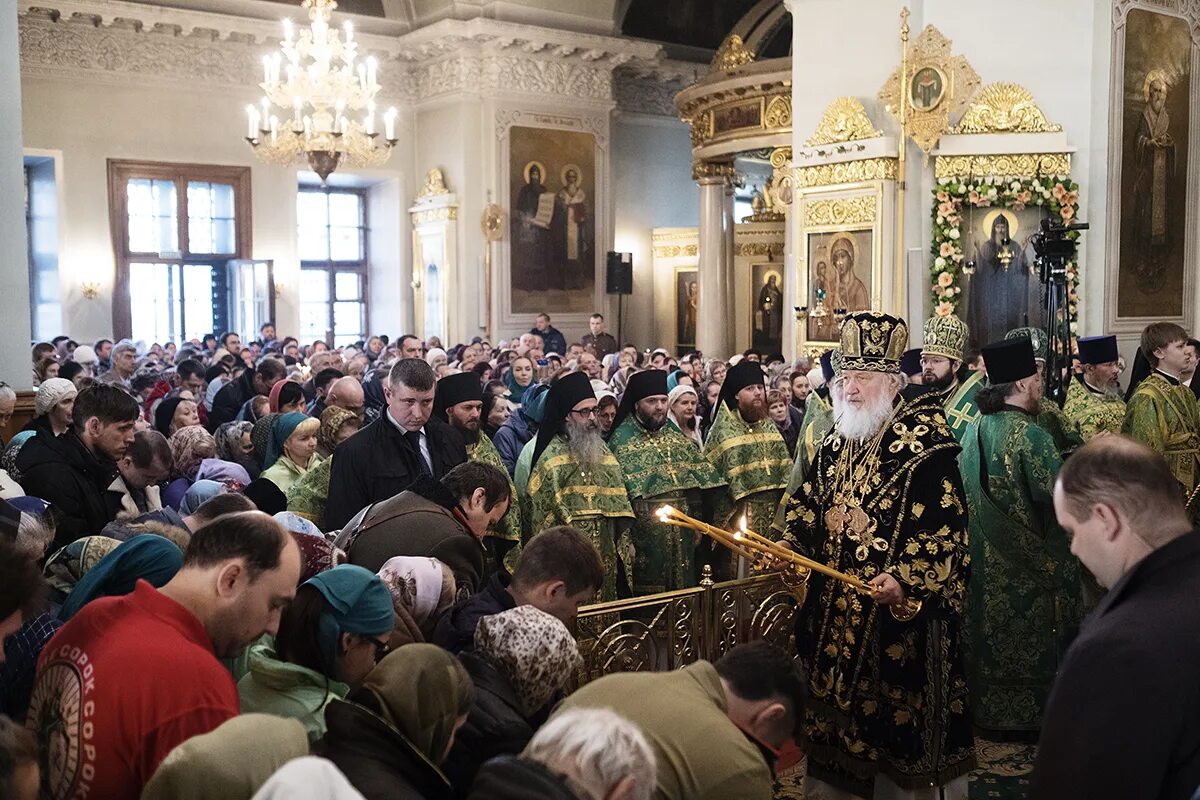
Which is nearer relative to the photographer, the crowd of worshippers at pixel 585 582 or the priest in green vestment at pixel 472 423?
the crowd of worshippers at pixel 585 582

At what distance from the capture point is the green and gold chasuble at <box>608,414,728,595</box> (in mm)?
6387

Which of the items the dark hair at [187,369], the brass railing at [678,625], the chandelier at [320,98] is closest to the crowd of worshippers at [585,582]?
the brass railing at [678,625]

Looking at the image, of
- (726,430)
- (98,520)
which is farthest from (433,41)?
(98,520)

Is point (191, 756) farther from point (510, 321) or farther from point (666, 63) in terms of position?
point (666, 63)

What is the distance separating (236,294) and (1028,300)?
1266 centimetres

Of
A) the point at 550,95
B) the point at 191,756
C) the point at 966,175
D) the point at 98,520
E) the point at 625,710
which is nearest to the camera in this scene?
the point at 191,756

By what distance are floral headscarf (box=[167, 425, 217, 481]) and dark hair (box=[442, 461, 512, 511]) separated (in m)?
2.37

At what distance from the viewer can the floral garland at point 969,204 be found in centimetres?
1177

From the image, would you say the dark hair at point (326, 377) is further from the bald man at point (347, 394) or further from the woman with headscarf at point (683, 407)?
the woman with headscarf at point (683, 407)

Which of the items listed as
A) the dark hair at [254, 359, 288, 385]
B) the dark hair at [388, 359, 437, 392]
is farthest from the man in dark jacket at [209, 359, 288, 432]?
the dark hair at [388, 359, 437, 392]

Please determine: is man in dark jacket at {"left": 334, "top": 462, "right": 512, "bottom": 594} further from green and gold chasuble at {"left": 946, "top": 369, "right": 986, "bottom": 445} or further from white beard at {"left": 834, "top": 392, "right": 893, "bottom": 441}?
green and gold chasuble at {"left": 946, "top": 369, "right": 986, "bottom": 445}

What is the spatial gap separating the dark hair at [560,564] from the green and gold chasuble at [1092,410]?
4844 millimetres

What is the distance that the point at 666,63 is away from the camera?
21.6 m

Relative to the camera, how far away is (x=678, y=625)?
16.0ft
